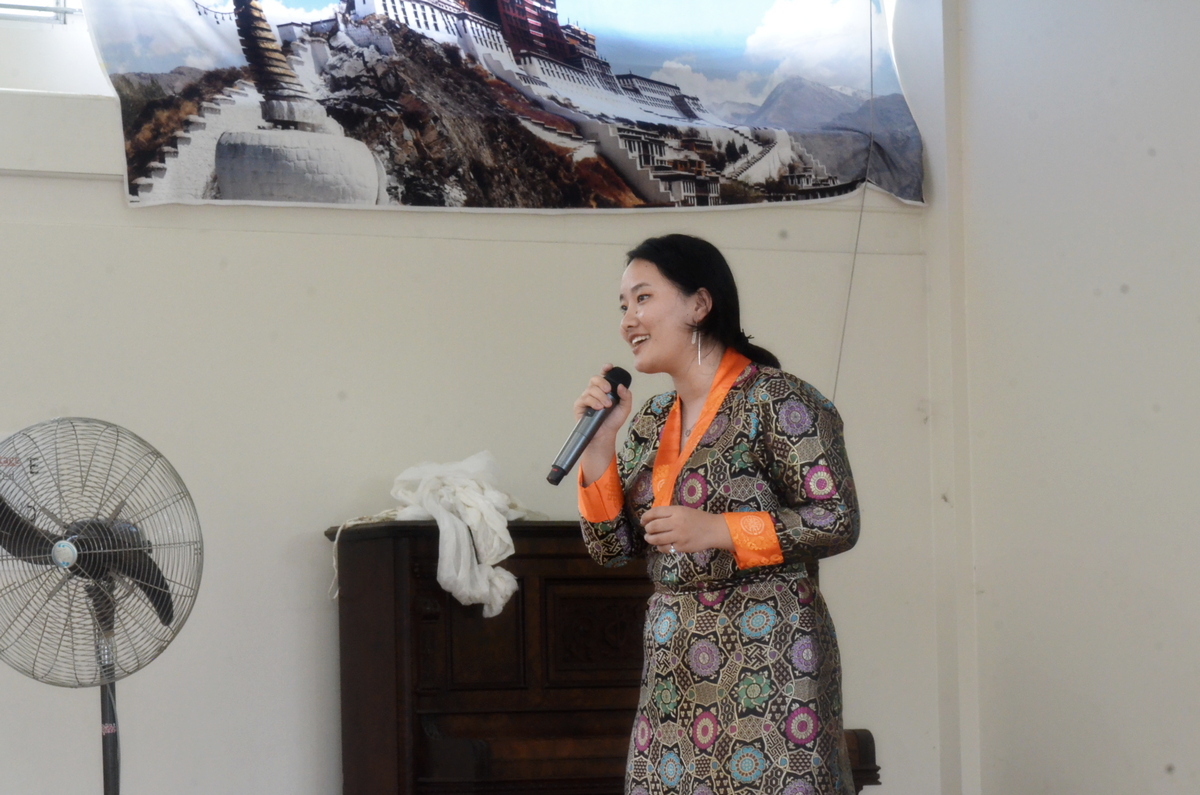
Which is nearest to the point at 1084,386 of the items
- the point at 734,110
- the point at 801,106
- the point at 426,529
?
the point at 801,106

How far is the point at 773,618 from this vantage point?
203 cm

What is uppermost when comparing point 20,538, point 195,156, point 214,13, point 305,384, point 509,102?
point 214,13

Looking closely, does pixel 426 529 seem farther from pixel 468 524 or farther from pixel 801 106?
pixel 801 106

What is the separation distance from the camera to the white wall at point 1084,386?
327 centimetres

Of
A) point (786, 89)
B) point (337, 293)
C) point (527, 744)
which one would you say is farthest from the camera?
point (786, 89)

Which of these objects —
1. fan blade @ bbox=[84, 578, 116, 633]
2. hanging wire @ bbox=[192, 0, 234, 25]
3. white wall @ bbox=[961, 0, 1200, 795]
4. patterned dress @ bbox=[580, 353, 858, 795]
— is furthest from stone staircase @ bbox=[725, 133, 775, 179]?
fan blade @ bbox=[84, 578, 116, 633]

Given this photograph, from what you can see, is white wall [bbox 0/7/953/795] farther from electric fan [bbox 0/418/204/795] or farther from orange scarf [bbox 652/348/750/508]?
orange scarf [bbox 652/348/750/508]

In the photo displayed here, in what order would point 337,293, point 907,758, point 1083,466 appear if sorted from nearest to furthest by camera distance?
point 1083,466
point 337,293
point 907,758

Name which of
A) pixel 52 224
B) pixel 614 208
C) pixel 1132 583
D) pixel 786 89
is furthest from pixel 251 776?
pixel 786 89

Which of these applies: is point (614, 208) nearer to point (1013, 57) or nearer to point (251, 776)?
point (1013, 57)

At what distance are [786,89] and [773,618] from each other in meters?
2.99

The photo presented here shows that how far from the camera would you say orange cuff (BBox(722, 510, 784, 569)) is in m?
1.95

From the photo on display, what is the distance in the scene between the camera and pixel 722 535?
1949 mm

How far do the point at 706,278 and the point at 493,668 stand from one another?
61.8 inches
